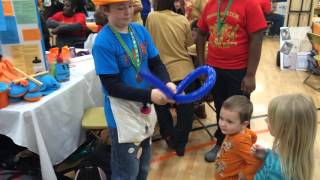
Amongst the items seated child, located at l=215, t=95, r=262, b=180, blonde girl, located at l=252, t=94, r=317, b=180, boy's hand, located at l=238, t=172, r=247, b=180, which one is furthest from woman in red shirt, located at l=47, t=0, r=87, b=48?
blonde girl, located at l=252, t=94, r=317, b=180

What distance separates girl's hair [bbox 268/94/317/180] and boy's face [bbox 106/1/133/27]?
2.36 ft

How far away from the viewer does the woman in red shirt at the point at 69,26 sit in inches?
142

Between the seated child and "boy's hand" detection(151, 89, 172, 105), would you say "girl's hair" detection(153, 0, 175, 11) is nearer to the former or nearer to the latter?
the seated child

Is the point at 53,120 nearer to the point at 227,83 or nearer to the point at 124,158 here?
the point at 124,158

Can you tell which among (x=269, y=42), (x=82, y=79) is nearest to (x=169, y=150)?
(x=82, y=79)

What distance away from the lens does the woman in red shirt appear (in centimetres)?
360

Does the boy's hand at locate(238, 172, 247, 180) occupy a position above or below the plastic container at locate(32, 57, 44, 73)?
below

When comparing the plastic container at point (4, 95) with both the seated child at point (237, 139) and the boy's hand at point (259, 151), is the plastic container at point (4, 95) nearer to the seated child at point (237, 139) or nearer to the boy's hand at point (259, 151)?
the seated child at point (237, 139)

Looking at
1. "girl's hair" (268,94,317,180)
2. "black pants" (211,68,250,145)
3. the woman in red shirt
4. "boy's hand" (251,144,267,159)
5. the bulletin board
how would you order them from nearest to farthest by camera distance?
"girl's hair" (268,94,317,180)
"boy's hand" (251,144,267,159)
the bulletin board
"black pants" (211,68,250,145)
the woman in red shirt

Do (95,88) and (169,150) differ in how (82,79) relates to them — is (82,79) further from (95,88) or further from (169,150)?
(169,150)

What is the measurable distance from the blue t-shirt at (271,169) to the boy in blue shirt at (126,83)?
499 millimetres

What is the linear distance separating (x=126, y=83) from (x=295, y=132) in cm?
73

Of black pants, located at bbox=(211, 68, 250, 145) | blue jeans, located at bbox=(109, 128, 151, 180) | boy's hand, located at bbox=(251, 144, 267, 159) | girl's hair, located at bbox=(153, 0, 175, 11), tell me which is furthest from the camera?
girl's hair, located at bbox=(153, 0, 175, 11)

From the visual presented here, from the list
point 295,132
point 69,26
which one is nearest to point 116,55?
point 295,132
